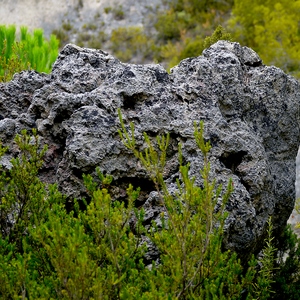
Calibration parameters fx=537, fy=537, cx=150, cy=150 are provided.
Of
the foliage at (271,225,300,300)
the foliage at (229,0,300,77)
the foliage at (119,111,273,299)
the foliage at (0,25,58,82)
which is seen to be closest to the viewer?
the foliage at (119,111,273,299)

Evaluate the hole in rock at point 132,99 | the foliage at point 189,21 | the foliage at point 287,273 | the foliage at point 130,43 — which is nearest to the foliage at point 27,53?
the hole in rock at point 132,99

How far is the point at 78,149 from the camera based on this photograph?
9.64ft

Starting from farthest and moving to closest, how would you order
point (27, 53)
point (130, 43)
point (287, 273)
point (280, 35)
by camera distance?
point (130, 43) → point (280, 35) → point (27, 53) → point (287, 273)

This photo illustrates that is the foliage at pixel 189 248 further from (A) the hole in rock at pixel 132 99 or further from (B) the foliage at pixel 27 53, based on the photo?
(B) the foliage at pixel 27 53

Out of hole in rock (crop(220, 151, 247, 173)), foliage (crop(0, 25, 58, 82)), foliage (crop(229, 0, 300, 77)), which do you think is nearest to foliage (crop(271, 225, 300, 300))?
hole in rock (crop(220, 151, 247, 173))

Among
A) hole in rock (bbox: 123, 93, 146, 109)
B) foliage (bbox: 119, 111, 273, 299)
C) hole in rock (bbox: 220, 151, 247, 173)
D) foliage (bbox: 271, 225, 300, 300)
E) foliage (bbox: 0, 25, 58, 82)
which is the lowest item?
foliage (bbox: 271, 225, 300, 300)

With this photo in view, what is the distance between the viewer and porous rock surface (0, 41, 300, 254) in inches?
118

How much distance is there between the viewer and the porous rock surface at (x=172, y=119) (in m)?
3.01

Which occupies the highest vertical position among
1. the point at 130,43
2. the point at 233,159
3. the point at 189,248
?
the point at 130,43

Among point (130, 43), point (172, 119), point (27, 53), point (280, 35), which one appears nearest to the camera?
point (172, 119)

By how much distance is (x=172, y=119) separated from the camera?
3158 mm

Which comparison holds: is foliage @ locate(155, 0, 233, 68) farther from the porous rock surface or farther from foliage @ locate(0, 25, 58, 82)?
the porous rock surface

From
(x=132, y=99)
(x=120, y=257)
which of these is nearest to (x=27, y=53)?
(x=132, y=99)

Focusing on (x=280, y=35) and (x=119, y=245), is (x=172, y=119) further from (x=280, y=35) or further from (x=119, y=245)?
(x=280, y=35)
